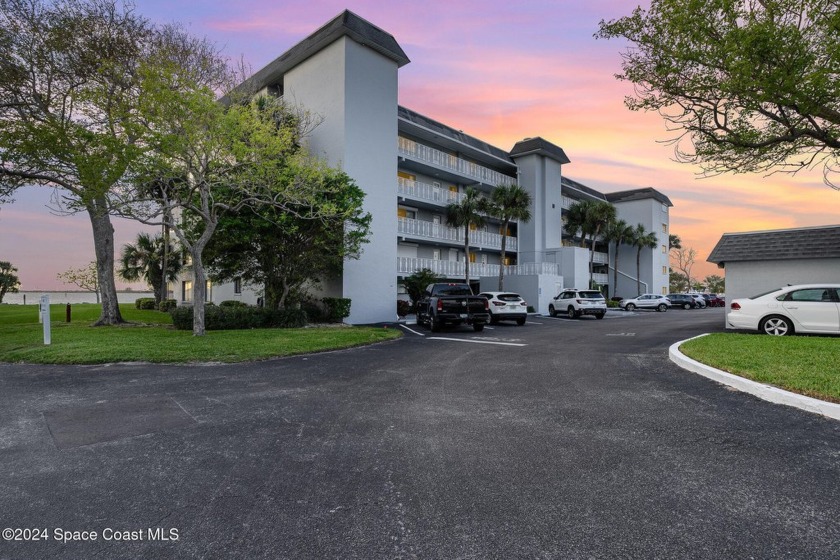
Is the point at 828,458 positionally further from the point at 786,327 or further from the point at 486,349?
the point at 786,327

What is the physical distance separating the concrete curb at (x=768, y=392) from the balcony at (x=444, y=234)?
1907 centimetres

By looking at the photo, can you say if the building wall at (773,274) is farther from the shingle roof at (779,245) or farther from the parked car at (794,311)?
the parked car at (794,311)

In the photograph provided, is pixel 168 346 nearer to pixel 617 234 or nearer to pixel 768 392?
pixel 768 392

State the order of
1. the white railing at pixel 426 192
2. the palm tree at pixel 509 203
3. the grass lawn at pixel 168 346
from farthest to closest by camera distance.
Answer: the palm tree at pixel 509 203 < the white railing at pixel 426 192 < the grass lawn at pixel 168 346

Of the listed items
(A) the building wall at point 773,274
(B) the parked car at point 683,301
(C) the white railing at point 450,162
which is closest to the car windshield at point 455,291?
(A) the building wall at point 773,274

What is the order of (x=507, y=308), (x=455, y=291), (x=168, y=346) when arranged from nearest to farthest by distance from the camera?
(x=168, y=346) → (x=455, y=291) → (x=507, y=308)

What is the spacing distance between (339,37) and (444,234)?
12746mm

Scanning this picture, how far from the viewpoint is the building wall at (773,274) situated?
16.4m

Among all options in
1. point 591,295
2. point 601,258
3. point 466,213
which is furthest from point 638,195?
point 466,213

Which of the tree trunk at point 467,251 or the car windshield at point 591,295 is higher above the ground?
the tree trunk at point 467,251

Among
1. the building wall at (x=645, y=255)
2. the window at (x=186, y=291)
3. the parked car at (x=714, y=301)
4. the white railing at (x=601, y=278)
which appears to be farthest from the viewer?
the building wall at (x=645, y=255)

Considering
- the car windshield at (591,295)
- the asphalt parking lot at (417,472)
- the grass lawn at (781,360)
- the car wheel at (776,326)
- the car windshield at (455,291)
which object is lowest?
the asphalt parking lot at (417,472)

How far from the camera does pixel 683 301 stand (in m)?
41.6

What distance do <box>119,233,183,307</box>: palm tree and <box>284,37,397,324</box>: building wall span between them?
17.3 m
